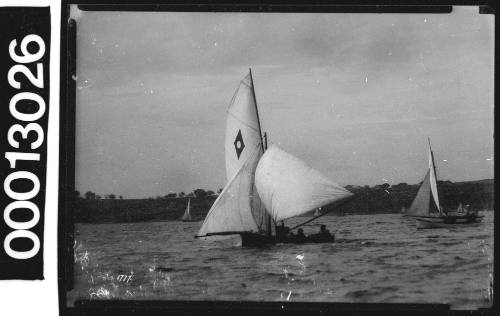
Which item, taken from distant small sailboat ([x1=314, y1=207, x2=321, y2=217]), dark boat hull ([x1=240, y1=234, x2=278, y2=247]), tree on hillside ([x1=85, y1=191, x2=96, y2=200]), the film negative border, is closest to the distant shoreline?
tree on hillside ([x1=85, y1=191, x2=96, y2=200])

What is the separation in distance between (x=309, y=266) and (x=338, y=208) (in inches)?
25.3

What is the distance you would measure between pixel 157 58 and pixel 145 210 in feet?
4.88

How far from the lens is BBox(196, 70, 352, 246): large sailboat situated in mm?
5859

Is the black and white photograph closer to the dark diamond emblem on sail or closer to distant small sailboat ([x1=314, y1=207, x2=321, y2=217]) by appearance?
distant small sailboat ([x1=314, y1=207, x2=321, y2=217])

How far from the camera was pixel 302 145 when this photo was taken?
5.81m

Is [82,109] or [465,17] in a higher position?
[465,17]

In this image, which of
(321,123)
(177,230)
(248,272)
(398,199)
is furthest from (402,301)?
(177,230)

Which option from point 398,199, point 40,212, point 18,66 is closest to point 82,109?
point 18,66

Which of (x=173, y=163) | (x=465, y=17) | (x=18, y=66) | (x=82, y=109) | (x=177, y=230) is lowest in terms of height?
(x=177, y=230)

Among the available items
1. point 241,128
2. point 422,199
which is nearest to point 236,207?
point 241,128

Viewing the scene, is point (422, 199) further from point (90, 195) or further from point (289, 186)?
point (90, 195)

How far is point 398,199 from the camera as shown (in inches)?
229

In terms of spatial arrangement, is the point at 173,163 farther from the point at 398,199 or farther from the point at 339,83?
the point at 398,199

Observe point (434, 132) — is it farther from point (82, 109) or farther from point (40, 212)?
point (40, 212)
